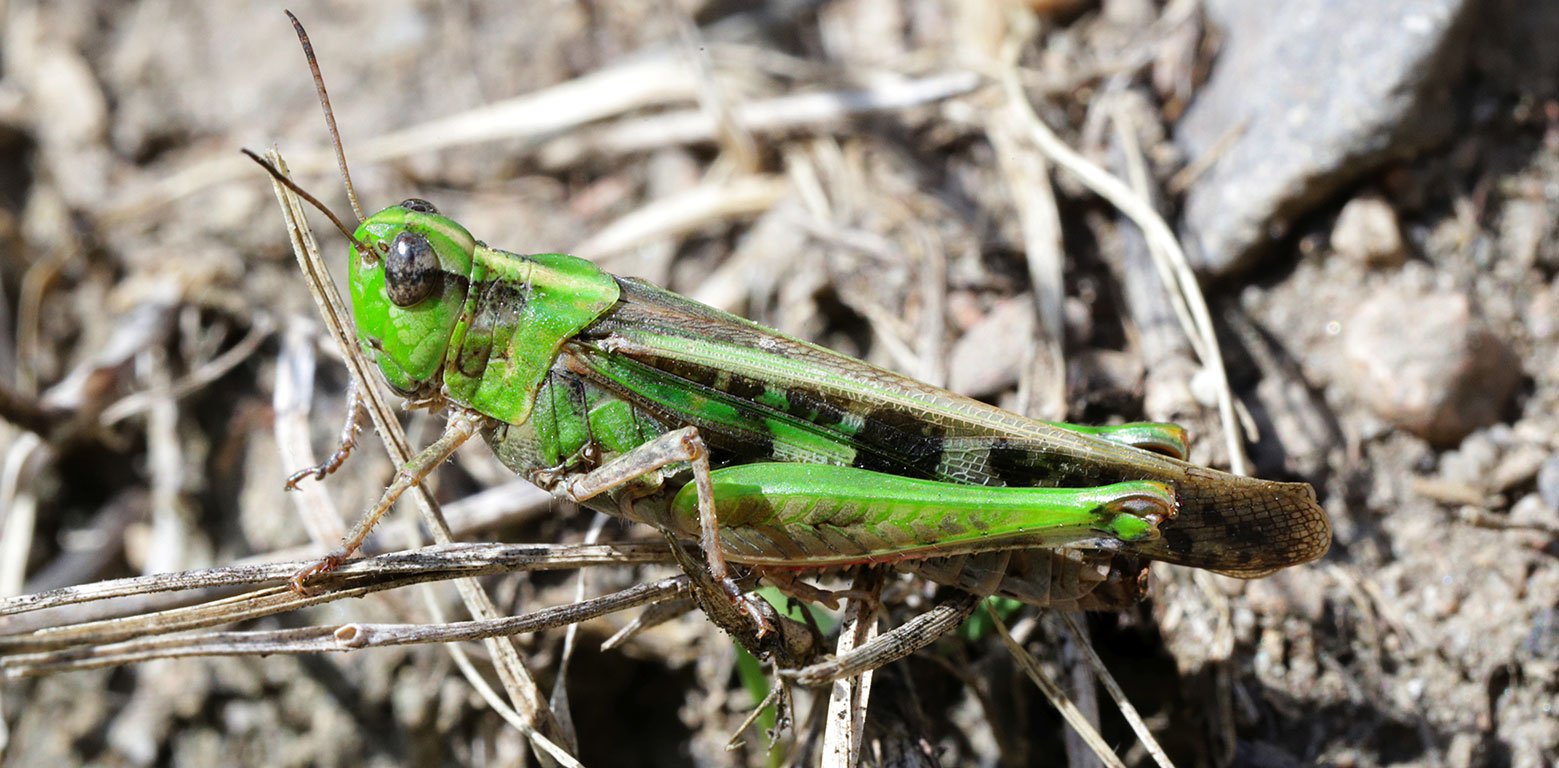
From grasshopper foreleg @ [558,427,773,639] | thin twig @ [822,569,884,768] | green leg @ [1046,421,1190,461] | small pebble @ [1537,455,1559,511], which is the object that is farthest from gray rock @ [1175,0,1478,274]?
grasshopper foreleg @ [558,427,773,639]

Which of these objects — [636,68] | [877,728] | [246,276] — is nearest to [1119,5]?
[636,68]

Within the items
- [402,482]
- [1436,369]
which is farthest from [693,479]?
[1436,369]

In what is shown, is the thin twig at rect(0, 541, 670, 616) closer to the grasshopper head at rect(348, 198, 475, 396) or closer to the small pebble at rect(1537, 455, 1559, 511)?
the grasshopper head at rect(348, 198, 475, 396)

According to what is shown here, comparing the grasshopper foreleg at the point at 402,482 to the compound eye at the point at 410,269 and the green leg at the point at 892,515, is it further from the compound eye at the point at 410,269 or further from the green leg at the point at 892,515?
the green leg at the point at 892,515

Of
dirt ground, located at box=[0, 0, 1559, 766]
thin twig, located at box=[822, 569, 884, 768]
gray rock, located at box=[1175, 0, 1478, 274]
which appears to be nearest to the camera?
thin twig, located at box=[822, 569, 884, 768]

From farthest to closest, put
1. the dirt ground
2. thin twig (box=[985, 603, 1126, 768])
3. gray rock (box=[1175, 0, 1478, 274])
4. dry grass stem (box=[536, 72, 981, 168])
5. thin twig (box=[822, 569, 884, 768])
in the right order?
dry grass stem (box=[536, 72, 981, 168]) < gray rock (box=[1175, 0, 1478, 274]) < the dirt ground < thin twig (box=[985, 603, 1126, 768]) < thin twig (box=[822, 569, 884, 768])

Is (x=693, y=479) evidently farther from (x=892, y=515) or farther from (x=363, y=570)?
(x=363, y=570)

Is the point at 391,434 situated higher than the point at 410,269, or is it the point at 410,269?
the point at 410,269

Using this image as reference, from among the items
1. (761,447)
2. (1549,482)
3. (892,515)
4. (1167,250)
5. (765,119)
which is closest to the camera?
(892,515)
